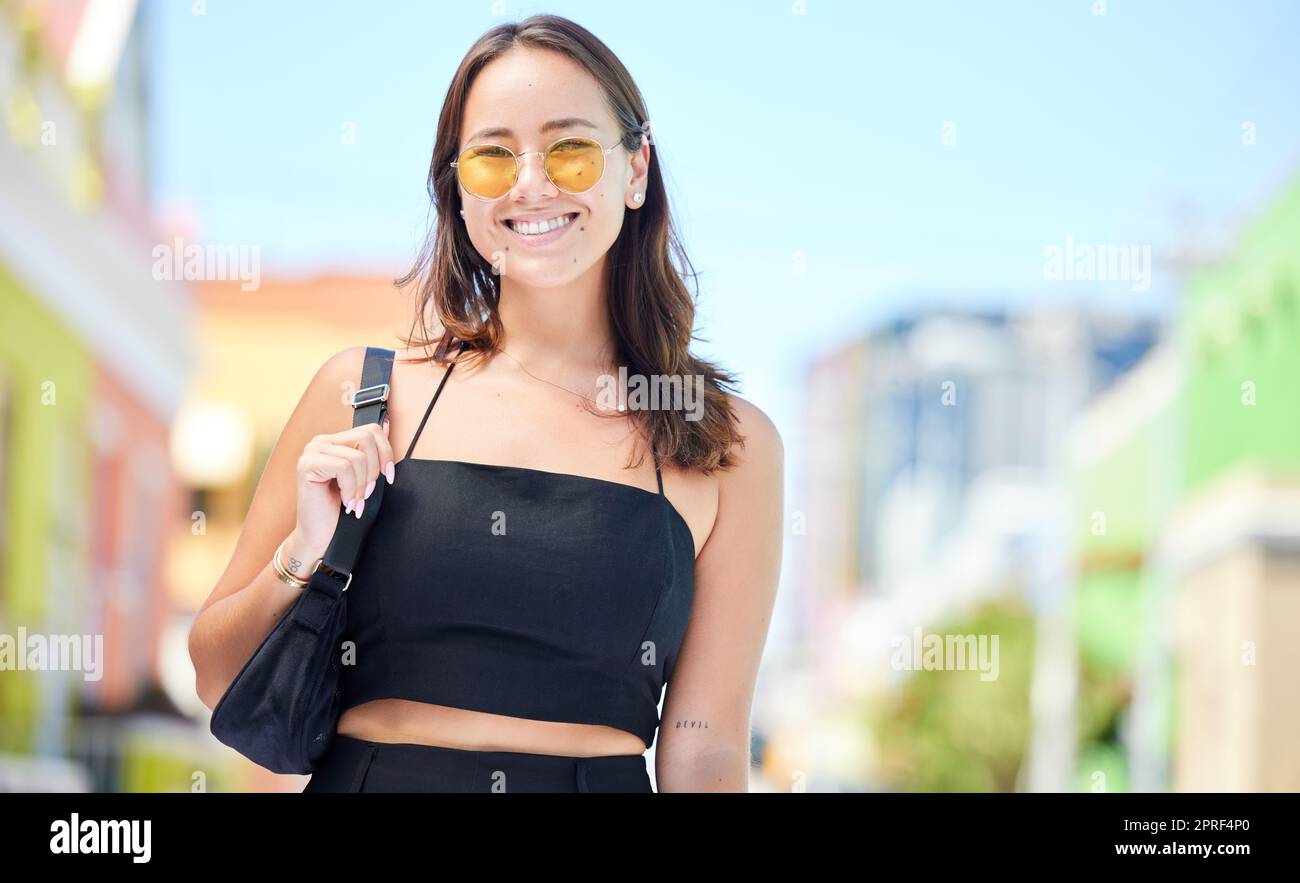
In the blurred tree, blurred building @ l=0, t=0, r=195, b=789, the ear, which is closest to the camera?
the ear

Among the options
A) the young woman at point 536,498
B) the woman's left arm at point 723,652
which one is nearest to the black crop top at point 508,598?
the young woman at point 536,498

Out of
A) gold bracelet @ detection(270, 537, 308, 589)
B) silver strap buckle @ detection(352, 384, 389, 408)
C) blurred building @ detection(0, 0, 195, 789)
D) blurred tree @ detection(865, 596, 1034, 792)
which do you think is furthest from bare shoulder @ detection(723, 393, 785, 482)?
blurred tree @ detection(865, 596, 1034, 792)

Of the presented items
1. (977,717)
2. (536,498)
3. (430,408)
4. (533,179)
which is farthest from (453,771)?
(977,717)

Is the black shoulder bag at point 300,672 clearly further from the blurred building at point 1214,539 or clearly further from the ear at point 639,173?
the blurred building at point 1214,539

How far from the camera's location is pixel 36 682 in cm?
958

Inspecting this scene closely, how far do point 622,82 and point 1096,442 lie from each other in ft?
68.0

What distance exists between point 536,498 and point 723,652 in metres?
0.33

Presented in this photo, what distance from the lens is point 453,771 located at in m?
1.93

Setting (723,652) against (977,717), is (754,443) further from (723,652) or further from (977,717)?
(977,717)

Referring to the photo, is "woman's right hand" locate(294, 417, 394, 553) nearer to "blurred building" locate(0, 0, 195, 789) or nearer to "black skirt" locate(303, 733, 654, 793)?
"black skirt" locate(303, 733, 654, 793)

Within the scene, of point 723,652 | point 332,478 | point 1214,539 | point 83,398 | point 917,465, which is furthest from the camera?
point 917,465

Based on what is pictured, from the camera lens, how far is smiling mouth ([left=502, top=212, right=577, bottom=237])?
209cm
